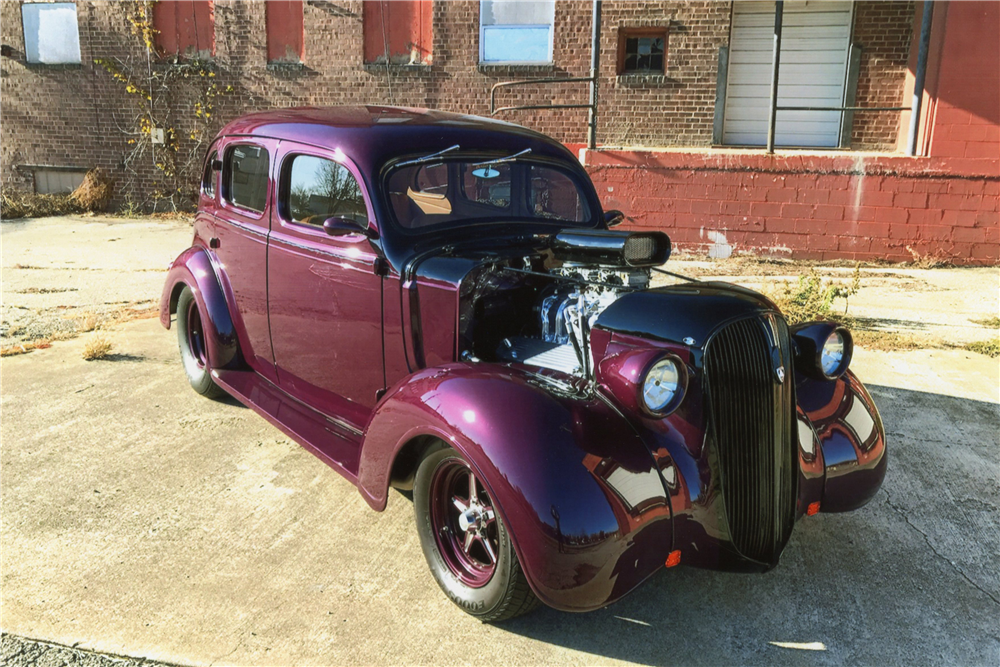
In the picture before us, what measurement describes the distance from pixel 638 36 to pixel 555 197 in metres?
9.44

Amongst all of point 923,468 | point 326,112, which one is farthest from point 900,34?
point 326,112

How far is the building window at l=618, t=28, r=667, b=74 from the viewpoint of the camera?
40.3 feet

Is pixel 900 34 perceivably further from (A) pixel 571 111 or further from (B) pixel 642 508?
(B) pixel 642 508

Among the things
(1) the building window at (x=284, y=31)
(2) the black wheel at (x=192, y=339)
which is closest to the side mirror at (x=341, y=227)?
(2) the black wheel at (x=192, y=339)

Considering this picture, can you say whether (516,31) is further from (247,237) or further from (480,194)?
(480,194)

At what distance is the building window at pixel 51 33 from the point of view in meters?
14.2

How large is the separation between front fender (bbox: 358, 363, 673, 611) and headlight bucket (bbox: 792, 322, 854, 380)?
1031mm

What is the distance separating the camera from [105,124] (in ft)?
47.3

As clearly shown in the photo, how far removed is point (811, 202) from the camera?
9.43 m

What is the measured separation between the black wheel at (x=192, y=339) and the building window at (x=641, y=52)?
30.5ft

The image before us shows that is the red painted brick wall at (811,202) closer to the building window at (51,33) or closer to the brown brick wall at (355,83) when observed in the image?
the brown brick wall at (355,83)

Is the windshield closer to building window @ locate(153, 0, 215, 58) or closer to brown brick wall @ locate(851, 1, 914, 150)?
brown brick wall @ locate(851, 1, 914, 150)

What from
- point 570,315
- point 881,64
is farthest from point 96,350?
point 881,64

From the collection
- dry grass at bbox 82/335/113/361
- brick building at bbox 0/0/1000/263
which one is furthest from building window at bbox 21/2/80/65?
dry grass at bbox 82/335/113/361
